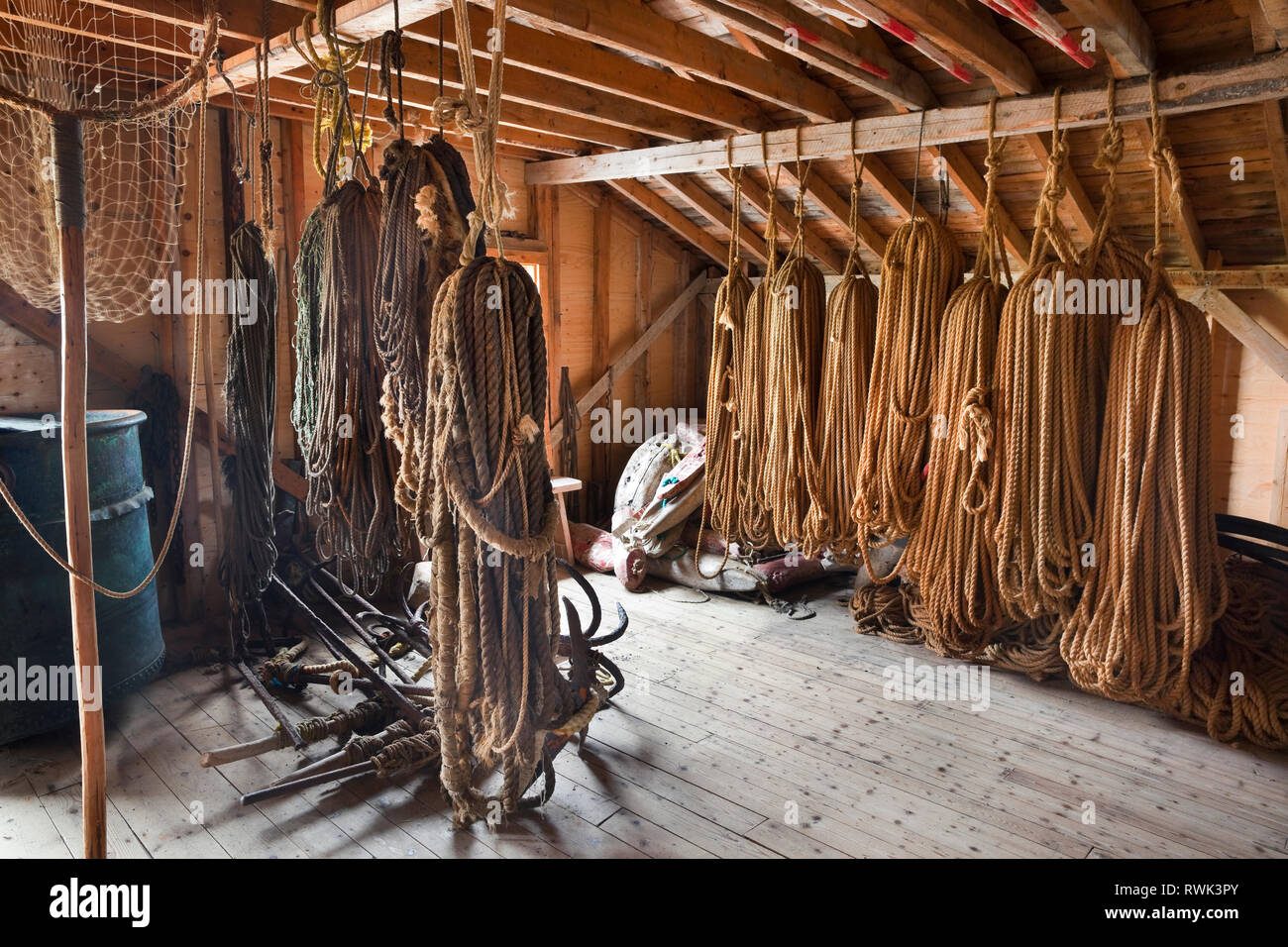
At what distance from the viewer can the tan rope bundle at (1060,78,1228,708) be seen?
8.21ft

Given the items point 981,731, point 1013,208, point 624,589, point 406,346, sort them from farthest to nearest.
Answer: point 624,589, point 1013,208, point 981,731, point 406,346

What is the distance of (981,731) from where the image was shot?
340cm

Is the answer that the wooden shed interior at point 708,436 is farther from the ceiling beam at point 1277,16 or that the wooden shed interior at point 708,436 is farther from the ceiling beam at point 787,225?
the ceiling beam at point 787,225

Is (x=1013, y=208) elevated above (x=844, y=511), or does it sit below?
above

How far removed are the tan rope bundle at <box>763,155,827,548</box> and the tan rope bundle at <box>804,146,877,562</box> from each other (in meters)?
0.05

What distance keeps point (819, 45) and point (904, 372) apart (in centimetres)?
119

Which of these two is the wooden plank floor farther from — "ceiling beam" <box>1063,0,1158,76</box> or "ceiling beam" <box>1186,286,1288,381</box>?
"ceiling beam" <box>1063,0,1158,76</box>

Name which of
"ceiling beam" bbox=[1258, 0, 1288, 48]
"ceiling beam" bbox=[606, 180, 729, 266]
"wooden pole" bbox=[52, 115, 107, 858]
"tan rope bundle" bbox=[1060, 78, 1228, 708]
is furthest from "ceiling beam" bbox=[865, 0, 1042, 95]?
"ceiling beam" bbox=[606, 180, 729, 266]

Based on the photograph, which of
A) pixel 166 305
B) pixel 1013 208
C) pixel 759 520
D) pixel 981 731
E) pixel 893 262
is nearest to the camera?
pixel 893 262

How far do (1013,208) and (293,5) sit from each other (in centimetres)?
365

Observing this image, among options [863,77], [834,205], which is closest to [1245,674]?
[863,77]

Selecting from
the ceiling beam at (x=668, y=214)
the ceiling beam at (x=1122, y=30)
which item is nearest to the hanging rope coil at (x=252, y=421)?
the ceiling beam at (x=1122, y=30)

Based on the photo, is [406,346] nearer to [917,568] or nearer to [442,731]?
[442,731]

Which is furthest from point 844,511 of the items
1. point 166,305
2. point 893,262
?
point 166,305
